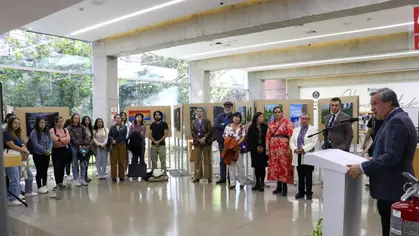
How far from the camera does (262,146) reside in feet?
19.4

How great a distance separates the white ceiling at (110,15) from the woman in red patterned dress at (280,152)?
3.01m

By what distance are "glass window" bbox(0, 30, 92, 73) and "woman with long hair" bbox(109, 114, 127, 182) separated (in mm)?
3591

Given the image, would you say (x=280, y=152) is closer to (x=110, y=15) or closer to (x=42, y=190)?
(x=42, y=190)

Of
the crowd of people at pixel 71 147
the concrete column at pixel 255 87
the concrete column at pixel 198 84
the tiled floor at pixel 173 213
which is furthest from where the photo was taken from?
the concrete column at pixel 255 87

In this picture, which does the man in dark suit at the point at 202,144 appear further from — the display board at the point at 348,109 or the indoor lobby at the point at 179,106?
the display board at the point at 348,109

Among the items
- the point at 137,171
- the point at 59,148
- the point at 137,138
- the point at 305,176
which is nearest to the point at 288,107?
the point at 305,176

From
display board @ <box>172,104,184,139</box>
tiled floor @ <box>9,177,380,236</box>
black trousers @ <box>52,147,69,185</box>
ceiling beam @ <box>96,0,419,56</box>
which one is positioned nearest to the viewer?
tiled floor @ <box>9,177,380,236</box>

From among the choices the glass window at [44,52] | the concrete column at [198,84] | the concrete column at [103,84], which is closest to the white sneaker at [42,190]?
the glass window at [44,52]

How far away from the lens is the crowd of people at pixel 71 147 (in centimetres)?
553

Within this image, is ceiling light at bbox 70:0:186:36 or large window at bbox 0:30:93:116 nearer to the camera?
ceiling light at bbox 70:0:186:36

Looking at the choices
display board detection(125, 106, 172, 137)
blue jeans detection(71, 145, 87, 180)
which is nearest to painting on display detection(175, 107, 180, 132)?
display board detection(125, 106, 172, 137)

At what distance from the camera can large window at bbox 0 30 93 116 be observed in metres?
8.64

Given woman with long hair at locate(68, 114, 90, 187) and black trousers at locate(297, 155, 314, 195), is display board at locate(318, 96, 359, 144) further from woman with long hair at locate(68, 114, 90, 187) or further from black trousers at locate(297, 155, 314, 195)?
woman with long hair at locate(68, 114, 90, 187)

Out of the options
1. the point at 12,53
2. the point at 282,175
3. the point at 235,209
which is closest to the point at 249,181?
the point at 282,175
